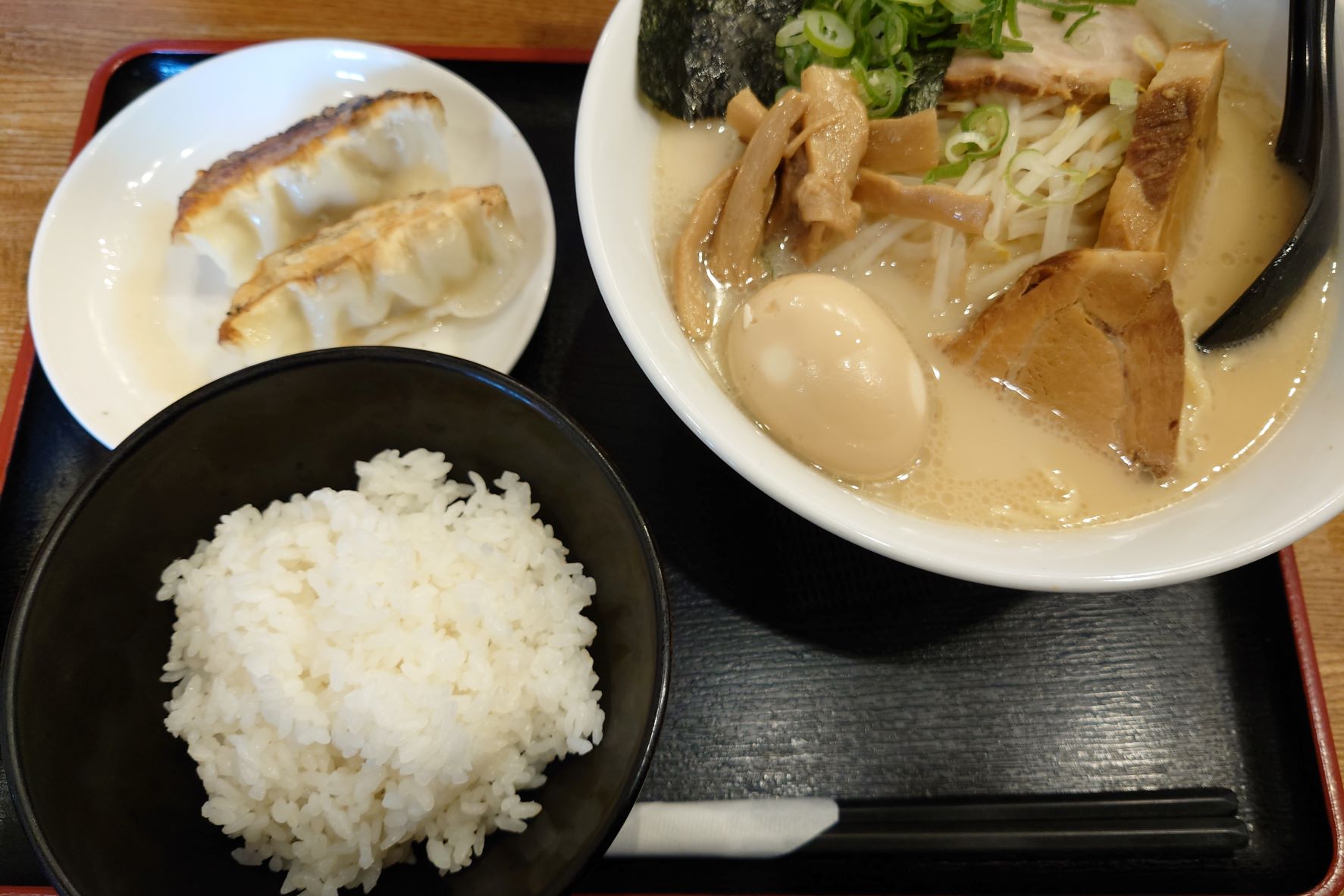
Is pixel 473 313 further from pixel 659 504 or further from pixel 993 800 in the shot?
pixel 993 800

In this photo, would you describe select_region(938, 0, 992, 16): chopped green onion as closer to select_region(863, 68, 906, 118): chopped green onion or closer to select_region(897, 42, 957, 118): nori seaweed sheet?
select_region(897, 42, 957, 118): nori seaweed sheet

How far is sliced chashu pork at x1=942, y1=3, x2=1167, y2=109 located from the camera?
151 cm

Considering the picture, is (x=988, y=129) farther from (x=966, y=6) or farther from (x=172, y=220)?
(x=172, y=220)

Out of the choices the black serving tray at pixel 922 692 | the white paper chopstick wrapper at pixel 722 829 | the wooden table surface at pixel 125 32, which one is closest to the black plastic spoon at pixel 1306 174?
the black serving tray at pixel 922 692

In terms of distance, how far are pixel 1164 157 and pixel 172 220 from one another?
6.94 ft

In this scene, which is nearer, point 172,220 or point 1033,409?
point 1033,409

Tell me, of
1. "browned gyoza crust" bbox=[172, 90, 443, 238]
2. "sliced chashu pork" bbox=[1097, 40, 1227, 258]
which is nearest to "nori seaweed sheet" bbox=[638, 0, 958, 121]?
"sliced chashu pork" bbox=[1097, 40, 1227, 258]

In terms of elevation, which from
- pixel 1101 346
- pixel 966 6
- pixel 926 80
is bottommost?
pixel 1101 346

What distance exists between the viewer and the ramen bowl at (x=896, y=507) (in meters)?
1.10

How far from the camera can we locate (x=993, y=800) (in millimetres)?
1332

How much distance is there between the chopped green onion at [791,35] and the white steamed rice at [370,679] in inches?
42.5

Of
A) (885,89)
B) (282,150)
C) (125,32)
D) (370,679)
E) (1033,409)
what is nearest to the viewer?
(370,679)

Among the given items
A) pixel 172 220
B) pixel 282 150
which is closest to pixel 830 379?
pixel 282 150

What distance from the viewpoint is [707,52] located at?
149 centimetres
